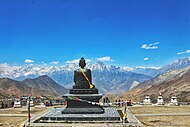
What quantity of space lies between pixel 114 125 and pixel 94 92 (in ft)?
25.4

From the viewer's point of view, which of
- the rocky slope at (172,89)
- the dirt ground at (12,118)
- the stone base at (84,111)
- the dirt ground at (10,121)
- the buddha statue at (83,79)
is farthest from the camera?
the rocky slope at (172,89)

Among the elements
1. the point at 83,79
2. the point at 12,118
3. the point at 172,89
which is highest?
the point at 172,89

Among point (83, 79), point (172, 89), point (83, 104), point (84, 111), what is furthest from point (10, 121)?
point (172, 89)

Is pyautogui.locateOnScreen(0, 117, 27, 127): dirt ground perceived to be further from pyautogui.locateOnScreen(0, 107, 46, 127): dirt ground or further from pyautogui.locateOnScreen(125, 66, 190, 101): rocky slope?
pyautogui.locateOnScreen(125, 66, 190, 101): rocky slope

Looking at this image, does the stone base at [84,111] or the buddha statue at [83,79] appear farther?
the buddha statue at [83,79]

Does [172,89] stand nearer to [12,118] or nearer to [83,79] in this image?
[83,79]

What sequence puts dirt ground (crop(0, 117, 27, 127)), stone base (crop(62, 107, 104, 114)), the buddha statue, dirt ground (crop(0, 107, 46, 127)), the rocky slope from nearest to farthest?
dirt ground (crop(0, 117, 27, 127)) < dirt ground (crop(0, 107, 46, 127)) < stone base (crop(62, 107, 104, 114)) < the buddha statue < the rocky slope

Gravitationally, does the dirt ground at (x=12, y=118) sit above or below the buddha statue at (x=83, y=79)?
below

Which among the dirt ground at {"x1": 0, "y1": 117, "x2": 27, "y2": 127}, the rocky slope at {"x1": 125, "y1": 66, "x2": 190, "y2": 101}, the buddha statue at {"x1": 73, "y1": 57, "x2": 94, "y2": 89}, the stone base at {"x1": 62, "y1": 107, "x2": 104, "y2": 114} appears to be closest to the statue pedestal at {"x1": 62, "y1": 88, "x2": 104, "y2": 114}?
the stone base at {"x1": 62, "y1": 107, "x2": 104, "y2": 114}

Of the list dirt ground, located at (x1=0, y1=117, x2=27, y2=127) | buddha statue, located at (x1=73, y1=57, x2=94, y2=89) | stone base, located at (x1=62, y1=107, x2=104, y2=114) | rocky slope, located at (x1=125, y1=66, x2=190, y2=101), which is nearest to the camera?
dirt ground, located at (x1=0, y1=117, x2=27, y2=127)

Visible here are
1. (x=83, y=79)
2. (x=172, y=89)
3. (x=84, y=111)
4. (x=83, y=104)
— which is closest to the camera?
(x=84, y=111)

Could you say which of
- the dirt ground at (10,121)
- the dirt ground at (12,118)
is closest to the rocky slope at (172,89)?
the dirt ground at (12,118)

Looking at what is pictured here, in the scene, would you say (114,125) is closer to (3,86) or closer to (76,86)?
(76,86)

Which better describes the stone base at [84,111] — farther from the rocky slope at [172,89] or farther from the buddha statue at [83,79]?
the rocky slope at [172,89]
